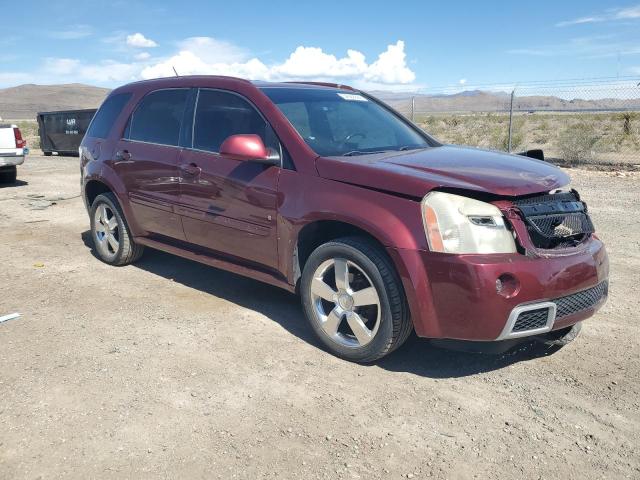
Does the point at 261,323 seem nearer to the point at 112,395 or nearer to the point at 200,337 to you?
the point at 200,337

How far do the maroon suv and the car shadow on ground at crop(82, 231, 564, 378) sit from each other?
10.9 inches

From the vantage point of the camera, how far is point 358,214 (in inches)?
144

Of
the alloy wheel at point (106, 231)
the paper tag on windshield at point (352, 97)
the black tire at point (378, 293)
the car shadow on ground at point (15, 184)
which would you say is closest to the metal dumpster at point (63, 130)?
the car shadow on ground at point (15, 184)

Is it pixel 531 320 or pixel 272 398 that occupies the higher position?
pixel 531 320

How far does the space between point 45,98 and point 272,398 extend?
146400mm

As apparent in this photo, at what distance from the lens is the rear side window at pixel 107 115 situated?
5956mm

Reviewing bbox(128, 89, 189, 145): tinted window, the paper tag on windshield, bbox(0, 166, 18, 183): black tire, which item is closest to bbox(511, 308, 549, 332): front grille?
the paper tag on windshield

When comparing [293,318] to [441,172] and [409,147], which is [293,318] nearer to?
[409,147]

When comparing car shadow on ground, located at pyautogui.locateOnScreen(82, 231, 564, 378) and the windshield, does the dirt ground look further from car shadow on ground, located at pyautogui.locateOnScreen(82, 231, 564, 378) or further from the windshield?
the windshield

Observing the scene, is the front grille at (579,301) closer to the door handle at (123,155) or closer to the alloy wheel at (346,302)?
the alloy wheel at (346,302)

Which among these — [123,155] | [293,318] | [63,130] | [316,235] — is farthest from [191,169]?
[63,130]

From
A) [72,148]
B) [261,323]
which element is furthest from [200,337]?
[72,148]

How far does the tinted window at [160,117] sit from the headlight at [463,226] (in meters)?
2.57

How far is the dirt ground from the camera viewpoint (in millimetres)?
2834
